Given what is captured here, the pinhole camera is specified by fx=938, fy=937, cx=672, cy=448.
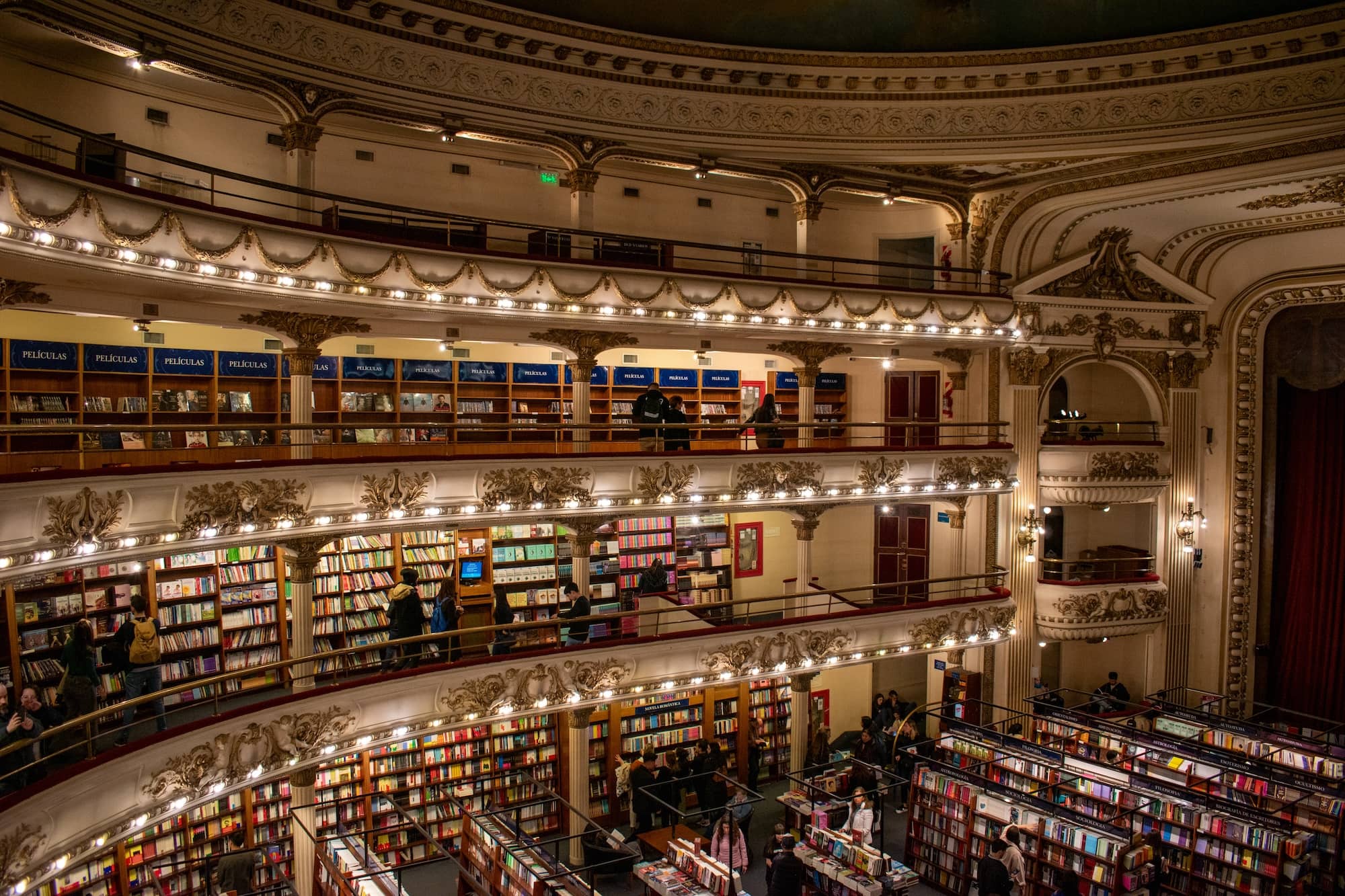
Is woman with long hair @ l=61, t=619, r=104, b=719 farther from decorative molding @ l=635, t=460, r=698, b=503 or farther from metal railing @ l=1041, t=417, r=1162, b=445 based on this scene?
metal railing @ l=1041, t=417, r=1162, b=445

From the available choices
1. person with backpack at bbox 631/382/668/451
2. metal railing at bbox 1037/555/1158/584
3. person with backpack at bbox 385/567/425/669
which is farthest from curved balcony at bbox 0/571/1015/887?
person with backpack at bbox 631/382/668/451

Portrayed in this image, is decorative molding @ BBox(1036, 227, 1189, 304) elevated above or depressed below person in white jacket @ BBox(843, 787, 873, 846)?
above

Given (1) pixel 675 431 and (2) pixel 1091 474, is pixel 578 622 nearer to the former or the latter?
(1) pixel 675 431

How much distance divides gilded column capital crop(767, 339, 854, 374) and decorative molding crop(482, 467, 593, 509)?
4655 millimetres

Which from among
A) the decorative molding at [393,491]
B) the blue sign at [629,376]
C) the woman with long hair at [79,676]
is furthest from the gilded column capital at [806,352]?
the woman with long hair at [79,676]

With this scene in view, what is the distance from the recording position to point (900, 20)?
14.9 m

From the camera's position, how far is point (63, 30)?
976 cm

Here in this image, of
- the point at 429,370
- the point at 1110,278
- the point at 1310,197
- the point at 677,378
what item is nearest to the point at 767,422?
the point at 677,378

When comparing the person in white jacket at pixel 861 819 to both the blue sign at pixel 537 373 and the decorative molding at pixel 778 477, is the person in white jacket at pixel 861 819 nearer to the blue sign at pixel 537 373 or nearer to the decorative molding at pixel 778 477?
the decorative molding at pixel 778 477

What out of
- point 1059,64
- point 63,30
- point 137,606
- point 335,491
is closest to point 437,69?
point 63,30

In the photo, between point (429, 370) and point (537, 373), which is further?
point (537, 373)

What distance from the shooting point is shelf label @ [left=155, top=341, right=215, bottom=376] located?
1191 cm

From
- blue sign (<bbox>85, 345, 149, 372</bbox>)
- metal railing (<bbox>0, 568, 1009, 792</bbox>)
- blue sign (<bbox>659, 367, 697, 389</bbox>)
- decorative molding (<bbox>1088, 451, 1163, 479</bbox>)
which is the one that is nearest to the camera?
metal railing (<bbox>0, 568, 1009, 792</bbox>)

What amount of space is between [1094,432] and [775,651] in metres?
8.85
